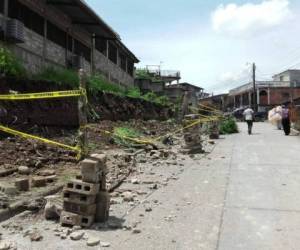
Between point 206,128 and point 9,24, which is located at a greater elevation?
point 9,24

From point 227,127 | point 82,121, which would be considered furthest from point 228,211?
point 227,127

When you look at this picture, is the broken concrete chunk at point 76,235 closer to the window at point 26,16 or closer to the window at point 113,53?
the window at point 26,16

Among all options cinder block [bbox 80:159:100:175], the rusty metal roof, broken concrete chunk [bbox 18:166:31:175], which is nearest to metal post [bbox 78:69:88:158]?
broken concrete chunk [bbox 18:166:31:175]

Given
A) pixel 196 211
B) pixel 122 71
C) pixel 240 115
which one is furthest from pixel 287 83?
pixel 196 211

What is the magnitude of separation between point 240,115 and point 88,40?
3490 centimetres

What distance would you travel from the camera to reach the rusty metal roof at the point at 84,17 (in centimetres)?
2389

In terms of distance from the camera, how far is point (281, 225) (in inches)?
289

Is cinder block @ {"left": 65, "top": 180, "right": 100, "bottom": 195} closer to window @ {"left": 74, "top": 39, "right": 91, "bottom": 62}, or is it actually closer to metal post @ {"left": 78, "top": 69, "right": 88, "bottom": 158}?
metal post @ {"left": 78, "top": 69, "right": 88, "bottom": 158}

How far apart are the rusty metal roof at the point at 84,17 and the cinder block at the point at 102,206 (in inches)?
693

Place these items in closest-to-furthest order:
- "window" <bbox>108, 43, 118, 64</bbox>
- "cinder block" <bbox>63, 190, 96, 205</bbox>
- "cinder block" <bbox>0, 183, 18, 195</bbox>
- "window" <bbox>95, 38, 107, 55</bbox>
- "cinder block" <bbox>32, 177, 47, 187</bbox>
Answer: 1. "cinder block" <bbox>63, 190, 96, 205</bbox>
2. "cinder block" <bbox>0, 183, 18, 195</bbox>
3. "cinder block" <bbox>32, 177, 47, 187</bbox>
4. "window" <bbox>95, 38, 107, 55</bbox>
5. "window" <bbox>108, 43, 118, 64</bbox>

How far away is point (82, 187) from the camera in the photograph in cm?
689

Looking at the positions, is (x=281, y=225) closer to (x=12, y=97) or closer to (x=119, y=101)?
(x=12, y=97)

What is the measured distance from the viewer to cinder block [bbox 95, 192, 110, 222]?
23.2 ft

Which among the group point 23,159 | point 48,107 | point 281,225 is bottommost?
point 281,225
